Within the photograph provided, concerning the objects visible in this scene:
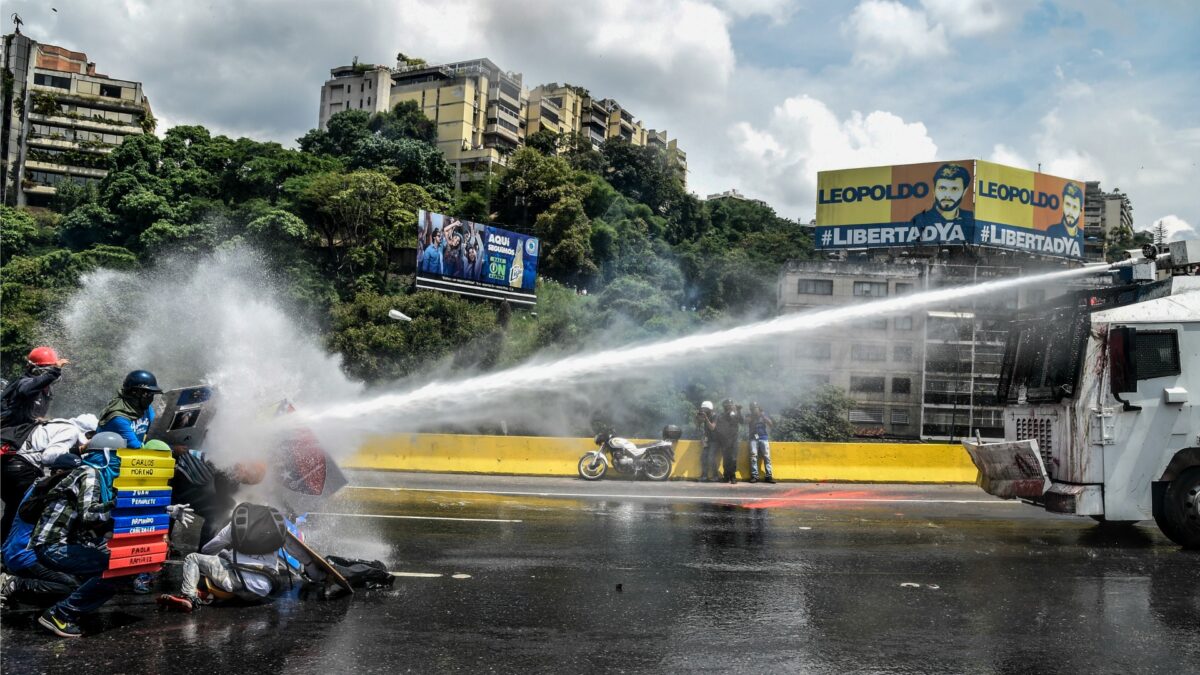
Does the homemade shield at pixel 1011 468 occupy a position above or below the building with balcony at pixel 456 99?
below

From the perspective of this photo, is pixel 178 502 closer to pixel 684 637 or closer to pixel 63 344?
pixel 684 637

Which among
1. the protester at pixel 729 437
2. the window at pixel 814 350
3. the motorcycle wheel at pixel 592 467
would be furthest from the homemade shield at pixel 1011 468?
the window at pixel 814 350

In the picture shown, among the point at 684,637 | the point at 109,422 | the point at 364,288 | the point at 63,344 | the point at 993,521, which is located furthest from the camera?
the point at 364,288

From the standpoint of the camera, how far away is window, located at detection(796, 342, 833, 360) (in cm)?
6216

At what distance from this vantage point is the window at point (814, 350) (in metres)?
62.2

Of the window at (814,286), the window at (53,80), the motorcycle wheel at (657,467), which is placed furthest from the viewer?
the window at (53,80)

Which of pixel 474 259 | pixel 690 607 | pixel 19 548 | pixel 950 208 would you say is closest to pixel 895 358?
pixel 950 208

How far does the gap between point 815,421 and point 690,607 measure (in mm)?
43555

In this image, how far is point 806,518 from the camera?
12.1m

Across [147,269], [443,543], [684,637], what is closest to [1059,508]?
[684,637]

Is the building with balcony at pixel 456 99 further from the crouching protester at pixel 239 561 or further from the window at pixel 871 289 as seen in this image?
the crouching protester at pixel 239 561

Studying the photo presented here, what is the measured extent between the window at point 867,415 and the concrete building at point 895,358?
7 centimetres

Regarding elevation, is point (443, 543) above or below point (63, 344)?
below

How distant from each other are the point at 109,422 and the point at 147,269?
47.8m
